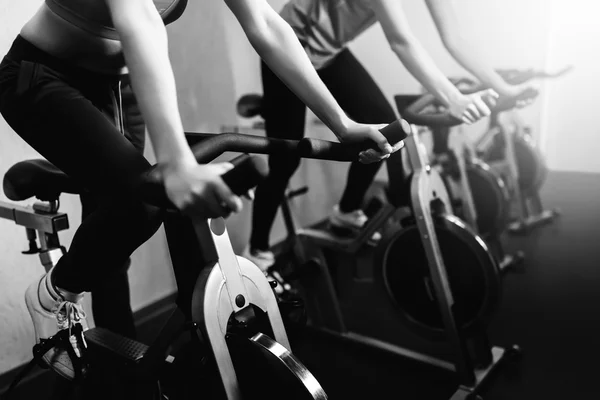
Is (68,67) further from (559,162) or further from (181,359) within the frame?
(559,162)

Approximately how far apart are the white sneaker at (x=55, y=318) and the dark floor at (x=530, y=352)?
0.49 metres

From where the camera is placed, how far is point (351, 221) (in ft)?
6.65

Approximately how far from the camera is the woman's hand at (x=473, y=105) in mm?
1313

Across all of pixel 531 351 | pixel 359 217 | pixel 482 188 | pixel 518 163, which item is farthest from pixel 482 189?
pixel 531 351

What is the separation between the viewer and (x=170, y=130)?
0.72m

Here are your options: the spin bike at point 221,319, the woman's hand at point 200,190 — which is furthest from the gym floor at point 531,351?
the woman's hand at point 200,190

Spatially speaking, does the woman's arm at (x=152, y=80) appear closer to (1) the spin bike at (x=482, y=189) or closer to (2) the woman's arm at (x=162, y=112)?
(2) the woman's arm at (x=162, y=112)

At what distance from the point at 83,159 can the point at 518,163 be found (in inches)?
111

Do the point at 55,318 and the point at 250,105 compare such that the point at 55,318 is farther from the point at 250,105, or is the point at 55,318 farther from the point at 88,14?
the point at 250,105

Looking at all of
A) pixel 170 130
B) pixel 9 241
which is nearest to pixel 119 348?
pixel 170 130

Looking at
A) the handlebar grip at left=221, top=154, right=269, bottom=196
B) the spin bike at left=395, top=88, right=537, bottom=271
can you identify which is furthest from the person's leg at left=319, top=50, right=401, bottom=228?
the handlebar grip at left=221, top=154, right=269, bottom=196

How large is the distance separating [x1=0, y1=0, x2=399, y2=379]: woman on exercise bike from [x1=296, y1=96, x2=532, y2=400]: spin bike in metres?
0.54

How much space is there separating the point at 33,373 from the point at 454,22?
6.34ft

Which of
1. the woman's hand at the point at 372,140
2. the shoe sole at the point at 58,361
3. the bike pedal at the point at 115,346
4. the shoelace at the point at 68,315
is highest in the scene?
the woman's hand at the point at 372,140
